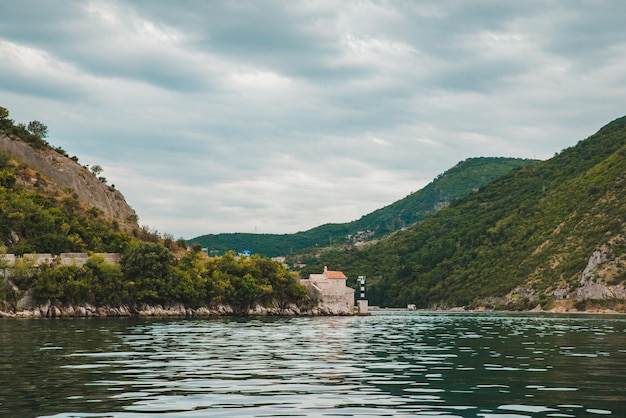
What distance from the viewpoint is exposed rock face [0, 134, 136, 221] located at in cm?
17535

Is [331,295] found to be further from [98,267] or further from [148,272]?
[98,267]

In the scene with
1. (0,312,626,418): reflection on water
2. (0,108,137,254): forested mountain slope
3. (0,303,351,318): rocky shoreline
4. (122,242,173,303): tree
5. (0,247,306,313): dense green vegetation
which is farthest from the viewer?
(0,108,137,254): forested mountain slope

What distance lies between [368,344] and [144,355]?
19477 millimetres

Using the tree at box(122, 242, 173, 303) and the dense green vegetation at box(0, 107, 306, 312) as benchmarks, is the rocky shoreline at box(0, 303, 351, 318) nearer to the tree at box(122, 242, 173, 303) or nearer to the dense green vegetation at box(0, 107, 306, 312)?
the dense green vegetation at box(0, 107, 306, 312)

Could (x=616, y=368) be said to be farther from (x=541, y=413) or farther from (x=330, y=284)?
(x=330, y=284)

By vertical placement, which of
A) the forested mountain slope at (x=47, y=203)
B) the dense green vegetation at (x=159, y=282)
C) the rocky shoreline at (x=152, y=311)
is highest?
the forested mountain slope at (x=47, y=203)

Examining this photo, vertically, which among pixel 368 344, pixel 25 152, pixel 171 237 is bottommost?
pixel 368 344

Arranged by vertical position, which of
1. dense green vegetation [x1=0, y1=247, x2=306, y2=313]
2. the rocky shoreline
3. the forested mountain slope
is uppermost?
the forested mountain slope

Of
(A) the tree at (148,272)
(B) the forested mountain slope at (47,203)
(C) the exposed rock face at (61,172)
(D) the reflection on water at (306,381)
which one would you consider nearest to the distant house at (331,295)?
(A) the tree at (148,272)

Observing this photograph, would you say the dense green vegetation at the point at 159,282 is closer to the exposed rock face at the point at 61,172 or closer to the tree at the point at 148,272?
the tree at the point at 148,272

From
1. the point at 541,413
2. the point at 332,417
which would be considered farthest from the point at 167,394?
the point at 541,413

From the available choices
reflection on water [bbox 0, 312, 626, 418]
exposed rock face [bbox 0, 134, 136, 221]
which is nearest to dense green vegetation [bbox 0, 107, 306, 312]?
exposed rock face [bbox 0, 134, 136, 221]

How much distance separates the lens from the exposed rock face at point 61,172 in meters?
175

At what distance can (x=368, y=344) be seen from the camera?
5516cm
